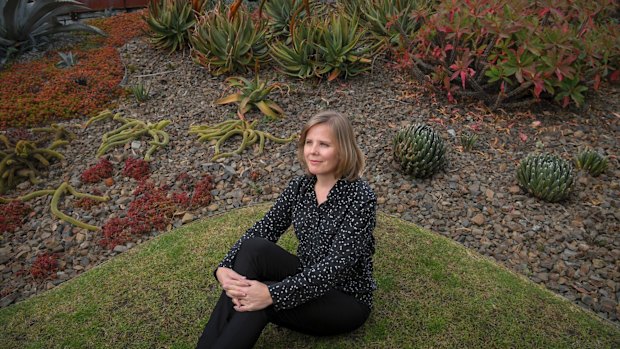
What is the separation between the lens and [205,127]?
198 inches

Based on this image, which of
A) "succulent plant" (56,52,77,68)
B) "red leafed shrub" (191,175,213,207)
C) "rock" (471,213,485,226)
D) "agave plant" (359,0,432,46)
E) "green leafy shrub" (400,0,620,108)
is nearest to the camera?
"rock" (471,213,485,226)

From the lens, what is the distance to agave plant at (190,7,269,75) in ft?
19.1

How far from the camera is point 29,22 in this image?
21.5ft

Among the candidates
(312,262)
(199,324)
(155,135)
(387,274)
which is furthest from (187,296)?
(155,135)

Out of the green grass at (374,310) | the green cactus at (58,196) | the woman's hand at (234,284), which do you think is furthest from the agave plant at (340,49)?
the woman's hand at (234,284)

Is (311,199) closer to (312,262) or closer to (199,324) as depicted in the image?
(312,262)

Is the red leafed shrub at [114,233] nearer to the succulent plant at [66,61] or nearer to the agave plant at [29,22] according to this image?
the succulent plant at [66,61]

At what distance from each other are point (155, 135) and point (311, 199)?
2.84 meters

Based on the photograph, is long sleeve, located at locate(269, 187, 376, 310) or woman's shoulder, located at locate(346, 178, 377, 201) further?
woman's shoulder, located at locate(346, 178, 377, 201)

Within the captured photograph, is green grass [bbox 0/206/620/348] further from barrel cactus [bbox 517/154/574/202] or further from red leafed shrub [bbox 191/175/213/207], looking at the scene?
barrel cactus [bbox 517/154/574/202]

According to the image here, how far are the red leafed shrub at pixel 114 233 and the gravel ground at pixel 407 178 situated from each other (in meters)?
0.07

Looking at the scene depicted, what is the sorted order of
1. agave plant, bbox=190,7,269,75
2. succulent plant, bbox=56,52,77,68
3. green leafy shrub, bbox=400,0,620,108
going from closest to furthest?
green leafy shrub, bbox=400,0,620,108
agave plant, bbox=190,7,269,75
succulent plant, bbox=56,52,77,68

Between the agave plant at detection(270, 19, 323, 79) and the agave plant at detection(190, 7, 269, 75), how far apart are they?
1.04ft

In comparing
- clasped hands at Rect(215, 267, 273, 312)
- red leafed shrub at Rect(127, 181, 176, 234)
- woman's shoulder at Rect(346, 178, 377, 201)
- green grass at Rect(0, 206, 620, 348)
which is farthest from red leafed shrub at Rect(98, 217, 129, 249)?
woman's shoulder at Rect(346, 178, 377, 201)
